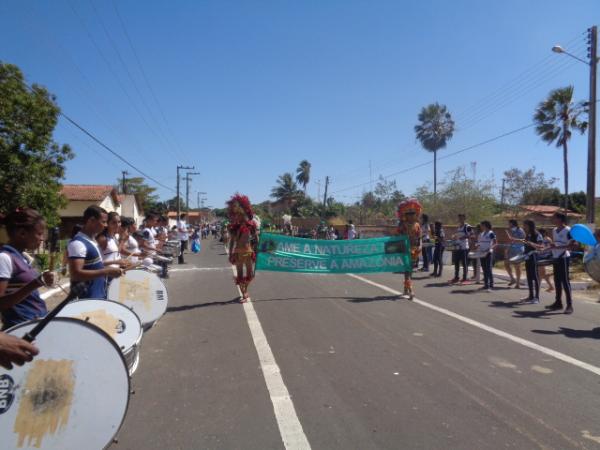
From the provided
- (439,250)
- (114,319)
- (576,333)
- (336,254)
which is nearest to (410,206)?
(336,254)

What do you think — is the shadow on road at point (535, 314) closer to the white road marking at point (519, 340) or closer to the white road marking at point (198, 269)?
the white road marking at point (519, 340)

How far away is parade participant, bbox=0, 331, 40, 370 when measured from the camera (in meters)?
2.12

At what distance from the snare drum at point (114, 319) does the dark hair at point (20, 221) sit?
36.8 inches

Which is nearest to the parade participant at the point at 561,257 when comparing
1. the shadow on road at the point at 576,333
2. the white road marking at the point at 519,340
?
the shadow on road at the point at 576,333

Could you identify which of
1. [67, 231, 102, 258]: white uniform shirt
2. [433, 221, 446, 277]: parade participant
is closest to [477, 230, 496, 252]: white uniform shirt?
[433, 221, 446, 277]: parade participant

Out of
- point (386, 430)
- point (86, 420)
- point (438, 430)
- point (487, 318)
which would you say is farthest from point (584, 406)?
point (86, 420)

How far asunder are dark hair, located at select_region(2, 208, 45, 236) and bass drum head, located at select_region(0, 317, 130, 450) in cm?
101

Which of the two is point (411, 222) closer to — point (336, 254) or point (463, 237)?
point (336, 254)

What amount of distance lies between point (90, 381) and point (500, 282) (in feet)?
41.8

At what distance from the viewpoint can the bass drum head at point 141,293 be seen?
18.9 ft

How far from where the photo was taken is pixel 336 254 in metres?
10.7

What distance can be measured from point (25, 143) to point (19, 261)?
16.3 m

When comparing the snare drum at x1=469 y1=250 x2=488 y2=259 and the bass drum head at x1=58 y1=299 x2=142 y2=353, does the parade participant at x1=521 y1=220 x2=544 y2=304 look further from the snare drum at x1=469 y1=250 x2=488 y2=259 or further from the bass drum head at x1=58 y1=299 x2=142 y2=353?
the bass drum head at x1=58 y1=299 x2=142 y2=353

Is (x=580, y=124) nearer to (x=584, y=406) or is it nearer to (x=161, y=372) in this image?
(x=584, y=406)
